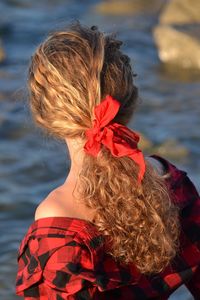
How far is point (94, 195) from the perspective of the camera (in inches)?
100

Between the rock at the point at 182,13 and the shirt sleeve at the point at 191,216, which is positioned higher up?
the shirt sleeve at the point at 191,216

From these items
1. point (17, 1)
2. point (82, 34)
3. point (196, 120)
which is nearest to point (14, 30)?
point (17, 1)

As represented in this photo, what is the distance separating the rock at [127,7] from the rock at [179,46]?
4.96 ft

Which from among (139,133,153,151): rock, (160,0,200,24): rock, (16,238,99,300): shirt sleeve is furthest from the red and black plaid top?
(160,0,200,24): rock

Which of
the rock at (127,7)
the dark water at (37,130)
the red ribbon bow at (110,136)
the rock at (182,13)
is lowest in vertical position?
the dark water at (37,130)

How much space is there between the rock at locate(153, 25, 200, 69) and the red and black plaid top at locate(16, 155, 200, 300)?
5102 millimetres

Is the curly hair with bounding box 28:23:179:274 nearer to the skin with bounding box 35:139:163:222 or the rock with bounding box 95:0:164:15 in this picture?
the skin with bounding box 35:139:163:222

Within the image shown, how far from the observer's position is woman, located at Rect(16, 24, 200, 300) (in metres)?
2.48

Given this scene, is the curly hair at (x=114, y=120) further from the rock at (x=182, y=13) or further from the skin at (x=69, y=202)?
the rock at (x=182, y=13)

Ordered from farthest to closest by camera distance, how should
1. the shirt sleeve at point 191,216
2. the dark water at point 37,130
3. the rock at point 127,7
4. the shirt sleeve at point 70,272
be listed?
the rock at point 127,7, the dark water at point 37,130, the shirt sleeve at point 191,216, the shirt sleeve at point 70,272

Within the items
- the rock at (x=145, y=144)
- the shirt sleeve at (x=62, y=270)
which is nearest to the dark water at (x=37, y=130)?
the rock at (x=145, y=144)

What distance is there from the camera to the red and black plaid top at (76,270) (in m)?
2.46

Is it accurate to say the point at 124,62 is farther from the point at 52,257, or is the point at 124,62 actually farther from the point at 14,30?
the point at 14,30

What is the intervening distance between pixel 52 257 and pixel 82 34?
69cm
